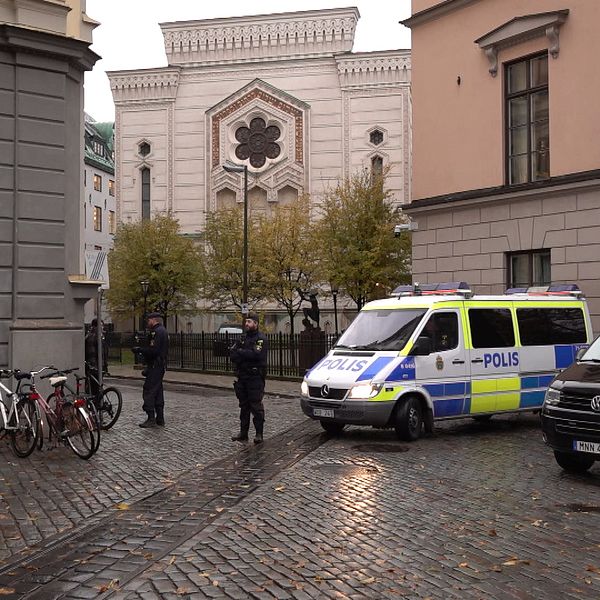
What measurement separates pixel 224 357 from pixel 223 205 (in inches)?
832

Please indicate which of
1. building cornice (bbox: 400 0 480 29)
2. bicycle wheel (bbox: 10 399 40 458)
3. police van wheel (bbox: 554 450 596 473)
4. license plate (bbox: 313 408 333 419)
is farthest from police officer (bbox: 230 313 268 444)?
building cornice (bbox: 400 0 480 29)

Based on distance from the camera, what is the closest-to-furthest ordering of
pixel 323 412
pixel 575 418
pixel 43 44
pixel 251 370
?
pixel 575 418
pixel 251 370
pixel 323 412
pixel 43 44

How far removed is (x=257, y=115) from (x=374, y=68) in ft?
26.3

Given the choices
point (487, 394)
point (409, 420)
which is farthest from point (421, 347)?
point (487, 394)

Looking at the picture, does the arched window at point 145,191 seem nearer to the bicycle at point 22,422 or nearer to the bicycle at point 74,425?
the bicycle at point 22,422

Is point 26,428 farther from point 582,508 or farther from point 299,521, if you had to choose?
point 582,508

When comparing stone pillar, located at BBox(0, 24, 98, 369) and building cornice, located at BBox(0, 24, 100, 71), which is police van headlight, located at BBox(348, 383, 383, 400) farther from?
building cornice, located at BBox(0, 24, 100, 71)

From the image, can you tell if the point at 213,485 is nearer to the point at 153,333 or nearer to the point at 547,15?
the point at 153,333

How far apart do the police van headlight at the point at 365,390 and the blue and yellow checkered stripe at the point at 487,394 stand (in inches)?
37.9

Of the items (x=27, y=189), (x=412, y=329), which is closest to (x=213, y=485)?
(x=412, y=329)

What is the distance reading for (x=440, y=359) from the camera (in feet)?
42.2

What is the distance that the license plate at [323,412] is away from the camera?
12.3 metres

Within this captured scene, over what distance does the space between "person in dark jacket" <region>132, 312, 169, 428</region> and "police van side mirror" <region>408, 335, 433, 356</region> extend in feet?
13.2

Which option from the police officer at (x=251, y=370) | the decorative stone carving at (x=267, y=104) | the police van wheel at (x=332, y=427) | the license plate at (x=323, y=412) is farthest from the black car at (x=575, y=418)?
the decorative stone carving at (x=267, y=104)
